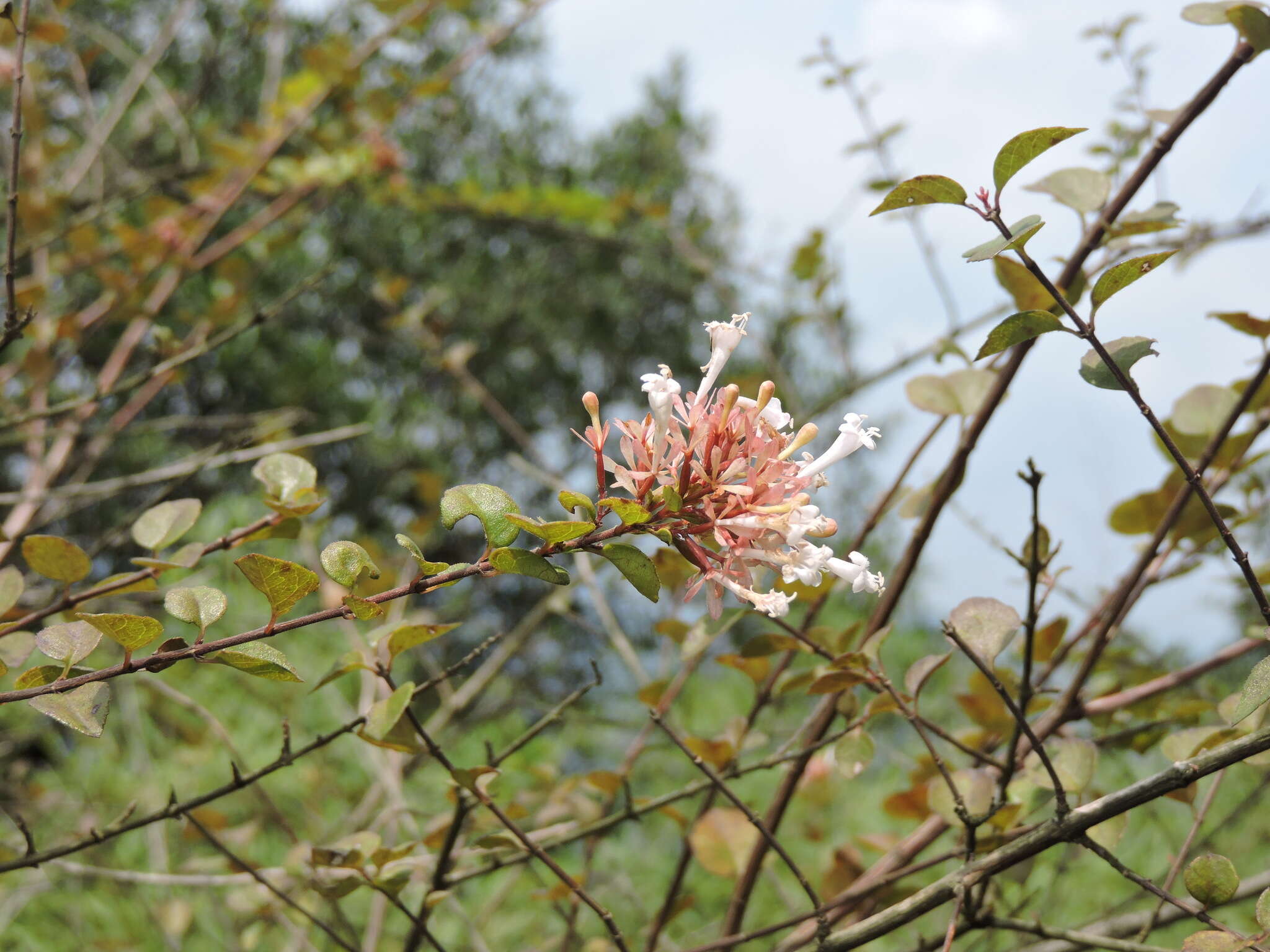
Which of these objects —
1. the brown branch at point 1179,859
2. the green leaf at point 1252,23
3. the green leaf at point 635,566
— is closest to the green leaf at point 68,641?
the green leaf at point 635,566

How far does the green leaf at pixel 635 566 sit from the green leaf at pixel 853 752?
23 cm

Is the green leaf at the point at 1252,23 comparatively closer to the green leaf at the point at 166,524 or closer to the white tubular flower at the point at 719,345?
the white tubular flower at the point at 719,345

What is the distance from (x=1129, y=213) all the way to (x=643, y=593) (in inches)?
18.8

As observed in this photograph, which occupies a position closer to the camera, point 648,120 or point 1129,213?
point 1129,213

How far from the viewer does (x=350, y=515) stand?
495 cm

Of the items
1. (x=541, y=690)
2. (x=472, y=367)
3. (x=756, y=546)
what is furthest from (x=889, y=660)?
(x=472, y=367)

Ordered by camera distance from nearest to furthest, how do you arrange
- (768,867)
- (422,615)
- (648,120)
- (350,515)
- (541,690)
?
(768,867)
(422,615)
(541,690)
(350,515)
(648,120)

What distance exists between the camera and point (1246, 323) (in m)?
0.58

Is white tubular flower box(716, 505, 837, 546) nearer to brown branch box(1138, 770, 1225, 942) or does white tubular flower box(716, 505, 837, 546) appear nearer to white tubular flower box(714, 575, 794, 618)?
white tubular flower box(714, 575, 794, 618)

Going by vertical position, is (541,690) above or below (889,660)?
above

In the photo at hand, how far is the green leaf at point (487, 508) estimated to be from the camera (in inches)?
15.4

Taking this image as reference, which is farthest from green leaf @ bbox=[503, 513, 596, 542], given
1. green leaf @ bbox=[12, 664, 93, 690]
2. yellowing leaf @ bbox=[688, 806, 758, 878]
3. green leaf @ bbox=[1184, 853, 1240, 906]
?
yellowing leaf @ bbox=[688, 806, 758, 878]

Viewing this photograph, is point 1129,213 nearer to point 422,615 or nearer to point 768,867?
point 768,867

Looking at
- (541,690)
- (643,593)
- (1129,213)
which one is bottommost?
(643,593)
